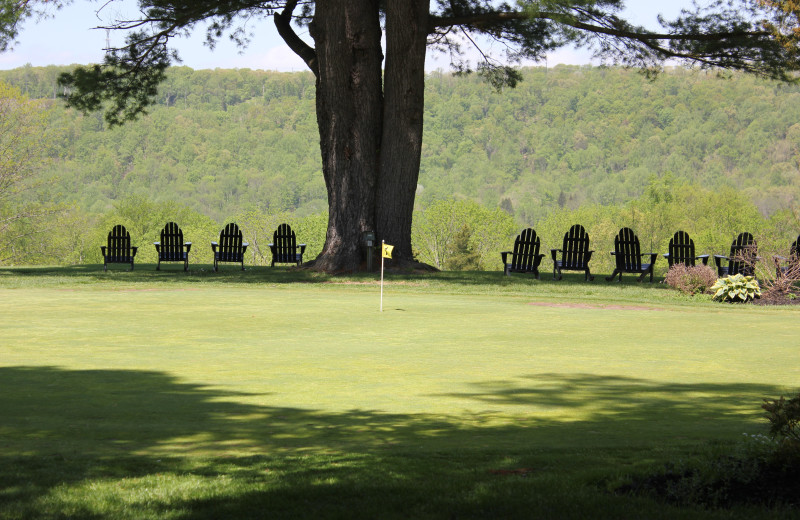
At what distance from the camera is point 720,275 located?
59.7ft

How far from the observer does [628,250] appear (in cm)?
2108

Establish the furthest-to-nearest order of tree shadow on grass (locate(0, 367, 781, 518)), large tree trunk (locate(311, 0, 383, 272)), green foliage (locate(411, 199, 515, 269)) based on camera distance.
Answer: green foliage (locate(411, 199, 515, 269)) < large tree trunk (locate(311, 0, 383, 272)) < tree shadow on grass (locate(0, 367, 781, 518))

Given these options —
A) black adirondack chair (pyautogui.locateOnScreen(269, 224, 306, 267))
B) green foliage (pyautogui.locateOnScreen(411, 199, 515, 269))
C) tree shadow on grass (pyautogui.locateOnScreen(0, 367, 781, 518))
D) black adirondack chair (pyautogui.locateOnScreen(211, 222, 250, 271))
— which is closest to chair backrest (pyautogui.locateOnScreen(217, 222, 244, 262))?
black adirondack chair (pyautogui.locateOnScreen(211, 222, 250, 271))

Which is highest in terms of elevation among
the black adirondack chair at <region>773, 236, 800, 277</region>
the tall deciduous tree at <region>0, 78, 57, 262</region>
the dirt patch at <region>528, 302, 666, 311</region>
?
the tall deciduous tree at <region>0, 78, 57, 262</region>

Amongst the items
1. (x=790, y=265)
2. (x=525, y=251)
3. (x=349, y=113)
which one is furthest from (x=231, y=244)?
(x=790, y=265)

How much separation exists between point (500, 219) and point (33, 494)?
266 ft

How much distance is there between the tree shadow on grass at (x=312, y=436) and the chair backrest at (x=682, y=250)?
14066 millimetres

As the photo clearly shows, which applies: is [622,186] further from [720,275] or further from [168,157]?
[720,275]

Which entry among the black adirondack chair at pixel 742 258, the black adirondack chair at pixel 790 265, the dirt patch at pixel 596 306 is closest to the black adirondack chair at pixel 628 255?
the black adirondack chair at pixel 742 258

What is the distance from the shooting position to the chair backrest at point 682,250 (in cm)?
2025

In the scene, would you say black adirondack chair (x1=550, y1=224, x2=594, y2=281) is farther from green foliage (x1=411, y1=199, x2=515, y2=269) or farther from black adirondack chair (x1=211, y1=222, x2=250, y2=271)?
green foliage (x1=411, y1=199, x2=515, y2=269)

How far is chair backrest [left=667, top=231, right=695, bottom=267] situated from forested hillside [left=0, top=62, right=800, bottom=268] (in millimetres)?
112901

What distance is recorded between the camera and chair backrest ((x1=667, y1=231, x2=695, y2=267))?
20250 mm

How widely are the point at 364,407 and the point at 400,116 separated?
640 inches
